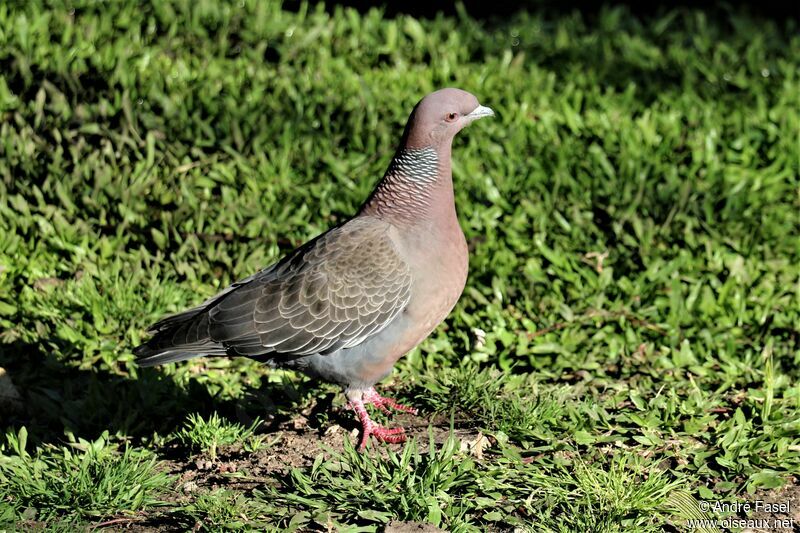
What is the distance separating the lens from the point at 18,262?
540 centimetres

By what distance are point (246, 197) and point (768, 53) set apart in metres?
4.61

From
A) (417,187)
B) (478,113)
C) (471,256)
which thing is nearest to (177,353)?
(417,187)

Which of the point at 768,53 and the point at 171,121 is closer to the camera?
the point at 171,121

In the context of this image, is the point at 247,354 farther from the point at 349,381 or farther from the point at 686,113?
the point at 686,113

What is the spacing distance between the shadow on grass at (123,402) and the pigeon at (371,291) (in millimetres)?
359

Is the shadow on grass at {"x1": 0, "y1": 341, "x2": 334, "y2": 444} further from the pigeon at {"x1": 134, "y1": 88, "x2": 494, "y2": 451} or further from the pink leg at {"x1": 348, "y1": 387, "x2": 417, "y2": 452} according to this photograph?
the pigeon at {"x1": 134, "y1": 88, "x2": 494, "y2": 451}

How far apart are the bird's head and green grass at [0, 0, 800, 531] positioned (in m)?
1.05

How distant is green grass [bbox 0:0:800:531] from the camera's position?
3826 mm

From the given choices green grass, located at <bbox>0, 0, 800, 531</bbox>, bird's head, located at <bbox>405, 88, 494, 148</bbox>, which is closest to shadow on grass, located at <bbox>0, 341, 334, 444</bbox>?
green grass, located at <bbox>0, 0, 800, 531</bbox>

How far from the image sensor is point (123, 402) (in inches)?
186

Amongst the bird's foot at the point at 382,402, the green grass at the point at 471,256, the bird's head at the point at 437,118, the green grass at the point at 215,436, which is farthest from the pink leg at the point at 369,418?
the bird's head at the point at 437,118

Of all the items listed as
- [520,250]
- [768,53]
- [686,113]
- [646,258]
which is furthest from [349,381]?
[768,53]

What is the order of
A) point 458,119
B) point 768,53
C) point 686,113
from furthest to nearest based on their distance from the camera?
point 768,53
point 686,113
point 458,119

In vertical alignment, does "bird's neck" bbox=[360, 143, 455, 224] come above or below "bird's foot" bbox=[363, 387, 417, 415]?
above
